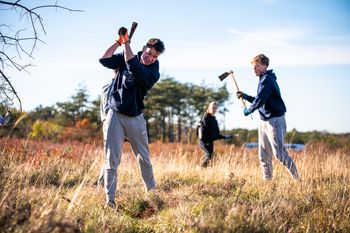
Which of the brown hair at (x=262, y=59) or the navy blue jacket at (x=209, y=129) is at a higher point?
the brown hair at (x=262, y=59)

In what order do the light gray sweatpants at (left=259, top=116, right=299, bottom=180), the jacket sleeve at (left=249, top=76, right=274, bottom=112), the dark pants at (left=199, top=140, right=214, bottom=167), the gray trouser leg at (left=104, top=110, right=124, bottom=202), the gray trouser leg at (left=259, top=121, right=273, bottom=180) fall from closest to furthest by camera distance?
the gray trouser leg at (left=104, top=110, right=124, bottom=202) → the light gray sweatpants at (left=259, top=116, right=299, bottom=180) → the jacket sleeve at (left=249, top=76, right=274, bottom=112) → the gray trouser leg at (left=259, top=121, right=273, bottom=180) → the dark pants at (left=199, top=140, right=214, bottom=167)

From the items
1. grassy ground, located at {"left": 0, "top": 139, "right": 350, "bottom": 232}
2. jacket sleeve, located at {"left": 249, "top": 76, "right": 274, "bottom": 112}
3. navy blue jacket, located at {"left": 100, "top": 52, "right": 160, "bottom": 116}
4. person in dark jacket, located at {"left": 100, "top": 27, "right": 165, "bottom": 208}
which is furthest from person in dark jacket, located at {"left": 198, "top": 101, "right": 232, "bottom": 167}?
navy blue jacket, located at {"left": 100, "top": 52, "right": 160, "bottom": 116}

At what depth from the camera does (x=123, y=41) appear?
13.8 ft

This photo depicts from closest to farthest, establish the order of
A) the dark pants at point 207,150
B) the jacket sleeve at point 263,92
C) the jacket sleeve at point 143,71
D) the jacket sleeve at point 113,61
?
the jacket sleeve at point 143,71
the jacket sleeve at point 113,61
the jacket sleeve at point 263,92
the dark pants at point 207,150

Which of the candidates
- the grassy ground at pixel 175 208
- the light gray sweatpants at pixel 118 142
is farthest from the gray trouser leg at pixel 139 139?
the grassy ground at pixel 175 208

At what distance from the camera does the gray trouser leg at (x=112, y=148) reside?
14.7 ft

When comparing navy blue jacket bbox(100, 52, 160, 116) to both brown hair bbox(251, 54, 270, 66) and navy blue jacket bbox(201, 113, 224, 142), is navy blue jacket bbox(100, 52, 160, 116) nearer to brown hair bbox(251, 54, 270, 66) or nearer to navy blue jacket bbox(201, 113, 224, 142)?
brown hair bbox(251, 54, 270, 66)

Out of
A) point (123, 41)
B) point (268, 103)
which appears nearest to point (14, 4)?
point (123, 41)

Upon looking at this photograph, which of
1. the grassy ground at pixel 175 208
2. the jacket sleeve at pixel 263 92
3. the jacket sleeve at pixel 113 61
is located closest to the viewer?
the grassy ground at pixel 175 208

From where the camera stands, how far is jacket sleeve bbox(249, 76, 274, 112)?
6023mm

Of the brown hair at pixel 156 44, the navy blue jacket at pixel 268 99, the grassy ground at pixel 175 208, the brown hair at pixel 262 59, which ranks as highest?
the brown hair at pixel 262 59

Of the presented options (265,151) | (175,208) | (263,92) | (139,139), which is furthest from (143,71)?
(265,151)

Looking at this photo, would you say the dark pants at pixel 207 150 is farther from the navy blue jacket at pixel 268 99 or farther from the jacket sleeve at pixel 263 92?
the jacket sleeve at pixel 263 92

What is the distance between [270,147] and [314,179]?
86 centimetres
